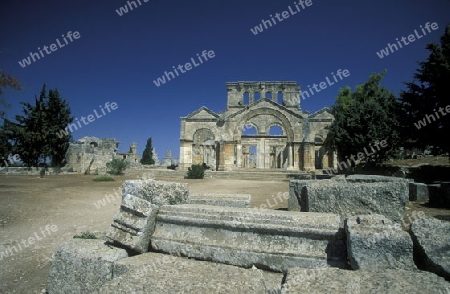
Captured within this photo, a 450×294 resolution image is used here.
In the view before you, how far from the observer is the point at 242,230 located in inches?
112

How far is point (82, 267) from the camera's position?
2801 mm

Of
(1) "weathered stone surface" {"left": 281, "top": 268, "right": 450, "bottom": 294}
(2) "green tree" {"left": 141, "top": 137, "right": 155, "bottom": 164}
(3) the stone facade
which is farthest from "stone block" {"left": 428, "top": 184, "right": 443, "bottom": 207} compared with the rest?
(2) "green tree" {"left": 141, "top": 137, "right": 155, "bottom": 164}

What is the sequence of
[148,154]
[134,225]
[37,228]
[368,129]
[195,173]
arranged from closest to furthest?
[134,225] < [37,228] < [368,129] < [195,173] < [148,154]

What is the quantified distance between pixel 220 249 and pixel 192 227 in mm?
424

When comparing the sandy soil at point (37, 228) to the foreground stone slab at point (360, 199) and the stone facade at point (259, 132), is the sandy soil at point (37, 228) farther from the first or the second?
the stone facade at point (259, 132)

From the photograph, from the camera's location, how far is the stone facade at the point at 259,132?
2794 cm

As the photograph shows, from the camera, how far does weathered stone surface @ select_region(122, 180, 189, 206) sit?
3.35m

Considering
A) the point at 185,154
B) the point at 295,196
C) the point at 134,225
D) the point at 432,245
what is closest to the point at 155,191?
the point at 134,225

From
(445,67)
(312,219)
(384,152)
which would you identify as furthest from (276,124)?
(312,219)

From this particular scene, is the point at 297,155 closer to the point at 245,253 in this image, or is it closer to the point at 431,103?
the point at 431,103

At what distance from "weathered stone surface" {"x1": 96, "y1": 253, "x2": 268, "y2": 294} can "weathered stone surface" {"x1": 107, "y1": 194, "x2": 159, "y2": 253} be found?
375mm

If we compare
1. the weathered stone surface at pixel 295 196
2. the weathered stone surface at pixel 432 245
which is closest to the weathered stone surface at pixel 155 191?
the weathered stone surface at pixel 432 245

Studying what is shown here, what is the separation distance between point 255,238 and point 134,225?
133 cm

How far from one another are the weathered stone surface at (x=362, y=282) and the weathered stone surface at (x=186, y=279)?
0.99 ft
